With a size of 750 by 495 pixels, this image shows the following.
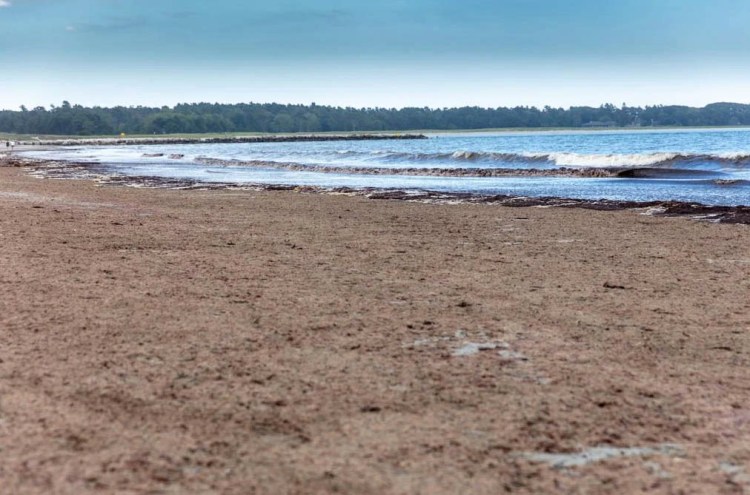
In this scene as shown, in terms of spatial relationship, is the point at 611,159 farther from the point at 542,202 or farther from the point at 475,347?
the point at 475,347

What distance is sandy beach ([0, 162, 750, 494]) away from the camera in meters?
3.18

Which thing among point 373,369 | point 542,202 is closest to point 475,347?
point 373,369

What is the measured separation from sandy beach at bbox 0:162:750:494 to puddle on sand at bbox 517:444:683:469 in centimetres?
1

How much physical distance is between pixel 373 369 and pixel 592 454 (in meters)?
1.41

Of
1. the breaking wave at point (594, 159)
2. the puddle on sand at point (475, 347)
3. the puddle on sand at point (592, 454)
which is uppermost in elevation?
the puddle on sand at point (475, 347)

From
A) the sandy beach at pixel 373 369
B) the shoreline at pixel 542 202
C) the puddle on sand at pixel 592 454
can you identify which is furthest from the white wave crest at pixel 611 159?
the puddle on sand at pixel 592 454

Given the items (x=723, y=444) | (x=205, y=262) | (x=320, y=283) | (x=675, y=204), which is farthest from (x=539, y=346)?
(x=675, y=204)

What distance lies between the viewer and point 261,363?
14.9 ft

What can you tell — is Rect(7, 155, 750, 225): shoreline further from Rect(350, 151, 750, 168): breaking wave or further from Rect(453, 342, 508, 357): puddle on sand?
Rect(350, 151, 750, 168): breaking wave

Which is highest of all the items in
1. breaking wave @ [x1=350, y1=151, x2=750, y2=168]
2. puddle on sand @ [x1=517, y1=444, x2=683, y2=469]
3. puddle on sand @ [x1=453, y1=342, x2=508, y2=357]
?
puddle on sand @ [x1=453, y1=342, x2=508, y2=357]

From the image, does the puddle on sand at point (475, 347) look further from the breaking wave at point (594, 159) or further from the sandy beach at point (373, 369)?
the breaking wave at point (594, 159)

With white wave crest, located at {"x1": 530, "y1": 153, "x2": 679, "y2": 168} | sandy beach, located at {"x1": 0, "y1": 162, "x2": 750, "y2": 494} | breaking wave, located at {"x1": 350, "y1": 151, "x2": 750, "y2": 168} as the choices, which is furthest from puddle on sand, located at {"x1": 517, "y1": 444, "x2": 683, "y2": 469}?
white wave crest, located at {"x1": 530, "y1": 153, "x2": 679, "y2": 168}

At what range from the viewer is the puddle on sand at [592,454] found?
3.25m

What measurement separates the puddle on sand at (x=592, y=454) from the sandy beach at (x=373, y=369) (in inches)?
0.4
